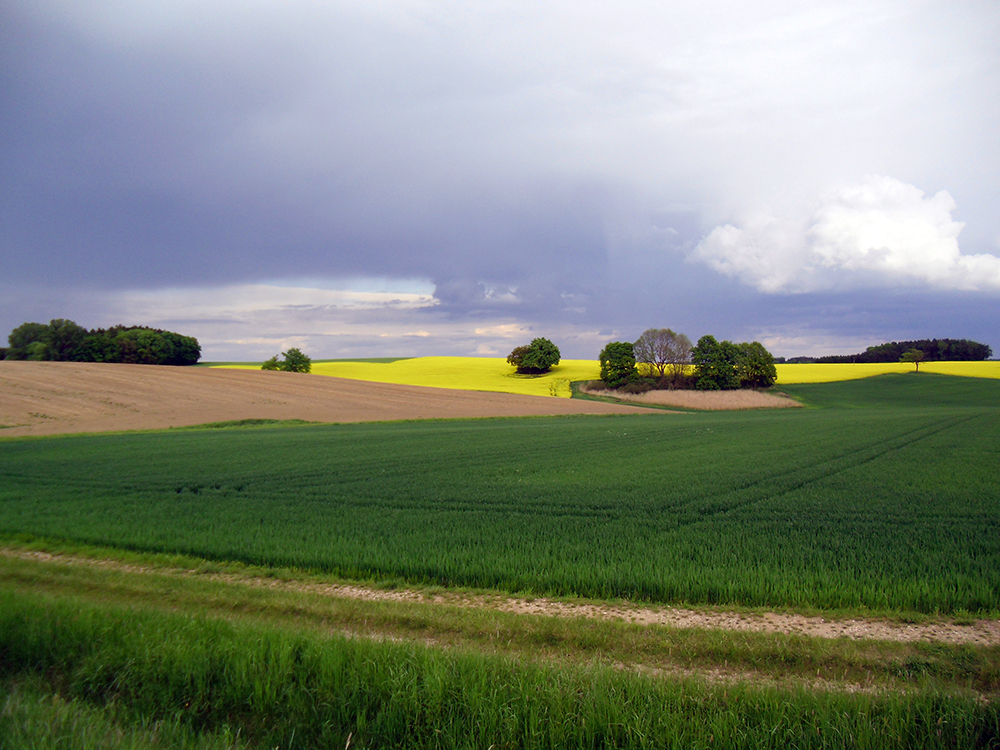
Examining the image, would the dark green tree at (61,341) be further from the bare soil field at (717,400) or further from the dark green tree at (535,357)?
the bare soil field at (717,400)

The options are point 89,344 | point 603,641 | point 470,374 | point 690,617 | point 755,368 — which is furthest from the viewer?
point 470,374

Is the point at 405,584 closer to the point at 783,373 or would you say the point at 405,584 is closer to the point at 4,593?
the point at 4,593

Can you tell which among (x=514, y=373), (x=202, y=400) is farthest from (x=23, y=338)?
(x=514, y=373)

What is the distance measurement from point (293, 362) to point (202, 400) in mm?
36450

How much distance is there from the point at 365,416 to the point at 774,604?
129 feet

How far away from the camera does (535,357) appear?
8681cm

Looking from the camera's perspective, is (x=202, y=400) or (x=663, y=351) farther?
(x=663, y=351)

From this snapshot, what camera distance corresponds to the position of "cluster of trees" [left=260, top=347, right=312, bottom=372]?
83812 mm

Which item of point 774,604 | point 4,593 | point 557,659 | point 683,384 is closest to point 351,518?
point 4,593

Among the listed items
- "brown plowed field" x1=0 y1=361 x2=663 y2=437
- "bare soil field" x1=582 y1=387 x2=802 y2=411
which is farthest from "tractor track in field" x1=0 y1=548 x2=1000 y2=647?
"bare soil field" x1=582 y1=387 x2=802 y2=411

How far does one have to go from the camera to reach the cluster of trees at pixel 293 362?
83812mm

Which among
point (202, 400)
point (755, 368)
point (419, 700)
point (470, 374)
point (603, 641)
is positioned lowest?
point (202, 400)

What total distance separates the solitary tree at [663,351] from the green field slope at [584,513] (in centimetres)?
5285

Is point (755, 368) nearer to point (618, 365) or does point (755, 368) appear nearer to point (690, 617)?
point (618, 365)
